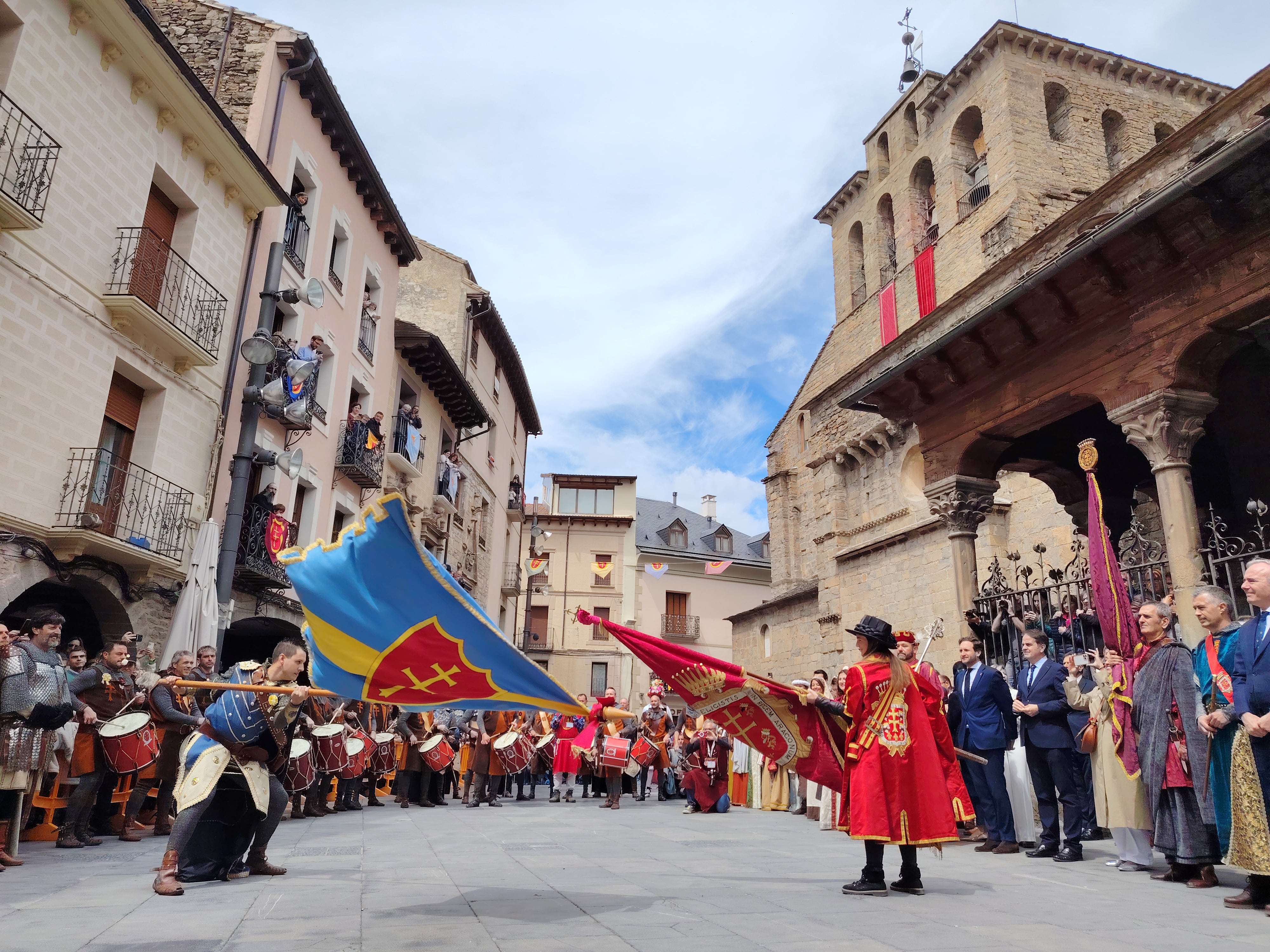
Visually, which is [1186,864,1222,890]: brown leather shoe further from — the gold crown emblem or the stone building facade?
the gold crown emblem

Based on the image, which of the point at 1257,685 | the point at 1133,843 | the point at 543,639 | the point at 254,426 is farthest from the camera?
the point at 543,639

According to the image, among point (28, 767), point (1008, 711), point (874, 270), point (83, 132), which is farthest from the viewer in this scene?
point (874, 270)

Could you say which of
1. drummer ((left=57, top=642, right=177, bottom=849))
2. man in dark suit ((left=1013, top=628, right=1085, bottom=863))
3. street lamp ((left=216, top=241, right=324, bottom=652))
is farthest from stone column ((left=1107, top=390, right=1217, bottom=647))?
street lamp ((left=216, top=241, right=324, bottom=652))

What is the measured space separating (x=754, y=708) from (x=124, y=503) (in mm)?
11387

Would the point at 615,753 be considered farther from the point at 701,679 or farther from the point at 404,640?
the point at 404,640

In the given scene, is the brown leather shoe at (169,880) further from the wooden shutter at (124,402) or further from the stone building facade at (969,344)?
the wooden shutter at (124,402)

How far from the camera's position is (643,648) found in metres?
5.96

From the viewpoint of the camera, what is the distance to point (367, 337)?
22.9 metres

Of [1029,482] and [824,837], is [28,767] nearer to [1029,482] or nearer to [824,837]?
[824,837]

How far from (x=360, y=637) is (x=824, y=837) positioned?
6.82m

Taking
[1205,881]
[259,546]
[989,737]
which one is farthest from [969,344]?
[259,546]

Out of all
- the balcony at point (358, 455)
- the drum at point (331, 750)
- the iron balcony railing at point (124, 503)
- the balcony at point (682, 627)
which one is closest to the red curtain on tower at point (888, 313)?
the balcony at point (358, 455)

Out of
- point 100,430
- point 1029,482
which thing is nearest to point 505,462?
point 1029,482

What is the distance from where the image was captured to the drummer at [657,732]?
16.4 meters
